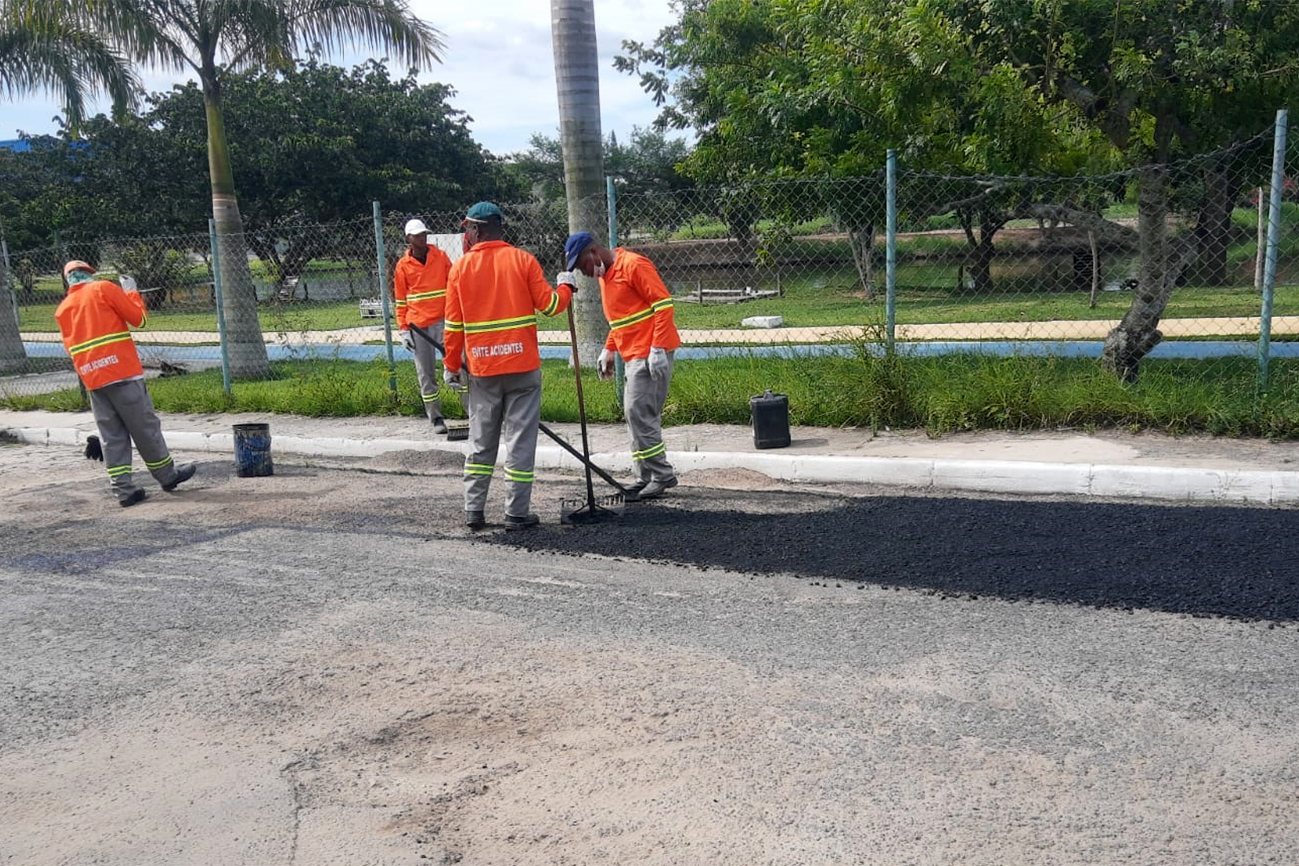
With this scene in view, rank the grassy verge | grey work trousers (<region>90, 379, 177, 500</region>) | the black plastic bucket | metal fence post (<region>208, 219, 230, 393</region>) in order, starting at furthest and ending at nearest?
1. metal fence post (<region>208, 219, 230, 393</region>)
2. the black plastic bucket
3. grey work trousers (<region>90, 379, 177, 500</region>)
4. the grassy verge

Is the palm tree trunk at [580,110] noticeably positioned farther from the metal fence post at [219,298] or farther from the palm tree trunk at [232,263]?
the palm tree trunk at [232,263]

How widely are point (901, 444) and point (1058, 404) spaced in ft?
4.06

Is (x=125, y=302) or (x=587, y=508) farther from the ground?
(x=125, y=302)

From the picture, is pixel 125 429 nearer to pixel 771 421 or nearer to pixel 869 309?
pixel 771 421

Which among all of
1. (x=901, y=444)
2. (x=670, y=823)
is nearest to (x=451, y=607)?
(x=670, y=823)

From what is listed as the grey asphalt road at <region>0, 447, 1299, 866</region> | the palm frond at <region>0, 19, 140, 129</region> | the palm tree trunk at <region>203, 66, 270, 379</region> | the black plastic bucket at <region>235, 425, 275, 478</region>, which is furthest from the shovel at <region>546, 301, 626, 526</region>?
the palm frond at <region>0, 19, 140, 129</region>

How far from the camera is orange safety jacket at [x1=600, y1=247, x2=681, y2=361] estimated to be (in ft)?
24.3

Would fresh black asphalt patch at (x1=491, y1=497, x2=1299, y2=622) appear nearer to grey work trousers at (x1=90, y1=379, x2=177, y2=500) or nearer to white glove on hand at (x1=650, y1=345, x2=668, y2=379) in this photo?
white glove on hand at (x1=650, y1=345, x2=668, y2=379)

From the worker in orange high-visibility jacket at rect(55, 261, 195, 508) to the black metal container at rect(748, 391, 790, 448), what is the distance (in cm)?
438

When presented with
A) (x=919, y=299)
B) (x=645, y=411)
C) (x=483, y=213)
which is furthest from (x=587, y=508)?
(x=919, y=299)

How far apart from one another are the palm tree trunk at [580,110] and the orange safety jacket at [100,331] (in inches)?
165

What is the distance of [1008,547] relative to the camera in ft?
19.1

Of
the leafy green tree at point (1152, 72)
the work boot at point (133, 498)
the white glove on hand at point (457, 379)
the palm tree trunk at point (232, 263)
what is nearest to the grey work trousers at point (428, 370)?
the work boot at point (133, 498)

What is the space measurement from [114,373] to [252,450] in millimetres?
1197
